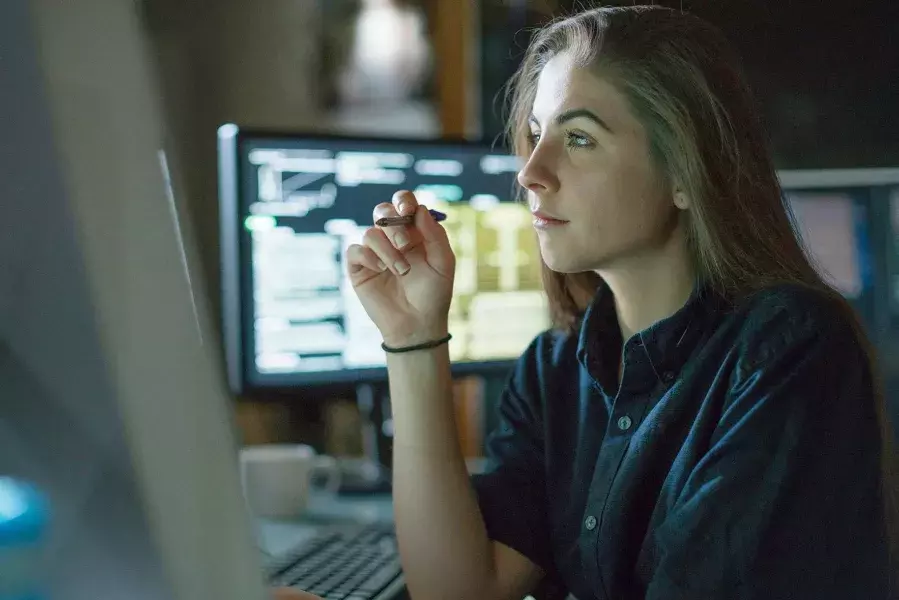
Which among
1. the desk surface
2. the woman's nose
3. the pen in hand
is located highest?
the woman's nose

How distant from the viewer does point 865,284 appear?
1245mm

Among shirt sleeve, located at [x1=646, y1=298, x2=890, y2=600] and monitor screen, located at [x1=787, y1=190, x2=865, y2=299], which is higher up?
monitor screen, located at [x1=787, y1=190, x2=865, y2=299]

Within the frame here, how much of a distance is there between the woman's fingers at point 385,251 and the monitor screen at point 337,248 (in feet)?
1.07

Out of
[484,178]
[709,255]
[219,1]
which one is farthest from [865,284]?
[219,1]

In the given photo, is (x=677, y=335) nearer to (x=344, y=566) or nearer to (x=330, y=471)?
(x=344, y=566)

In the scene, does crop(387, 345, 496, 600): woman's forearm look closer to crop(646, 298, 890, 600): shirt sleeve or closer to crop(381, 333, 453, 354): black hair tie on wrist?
crop(381, 333, 453, 354): black hair tie on wrist

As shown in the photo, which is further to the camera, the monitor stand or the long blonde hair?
the monitor stand

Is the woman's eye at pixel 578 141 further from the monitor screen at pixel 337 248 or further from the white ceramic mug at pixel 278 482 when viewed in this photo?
the white ceramic mug at pixel 278 482

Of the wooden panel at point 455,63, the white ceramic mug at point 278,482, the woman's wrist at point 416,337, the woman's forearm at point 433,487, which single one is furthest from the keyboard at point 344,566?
the wooden panel at point 455,63

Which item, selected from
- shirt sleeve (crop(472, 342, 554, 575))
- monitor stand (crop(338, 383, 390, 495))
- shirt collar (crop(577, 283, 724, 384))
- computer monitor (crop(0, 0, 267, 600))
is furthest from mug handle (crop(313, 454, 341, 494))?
computer monitor (crop(0, 0, 267, 600))

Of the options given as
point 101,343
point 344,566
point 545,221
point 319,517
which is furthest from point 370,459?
point 101,343

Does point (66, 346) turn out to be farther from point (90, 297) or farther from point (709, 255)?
point (709, 255)

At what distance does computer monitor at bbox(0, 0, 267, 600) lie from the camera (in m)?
0.28

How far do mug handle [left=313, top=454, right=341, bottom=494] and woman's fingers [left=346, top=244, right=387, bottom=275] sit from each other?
1.64 feet
